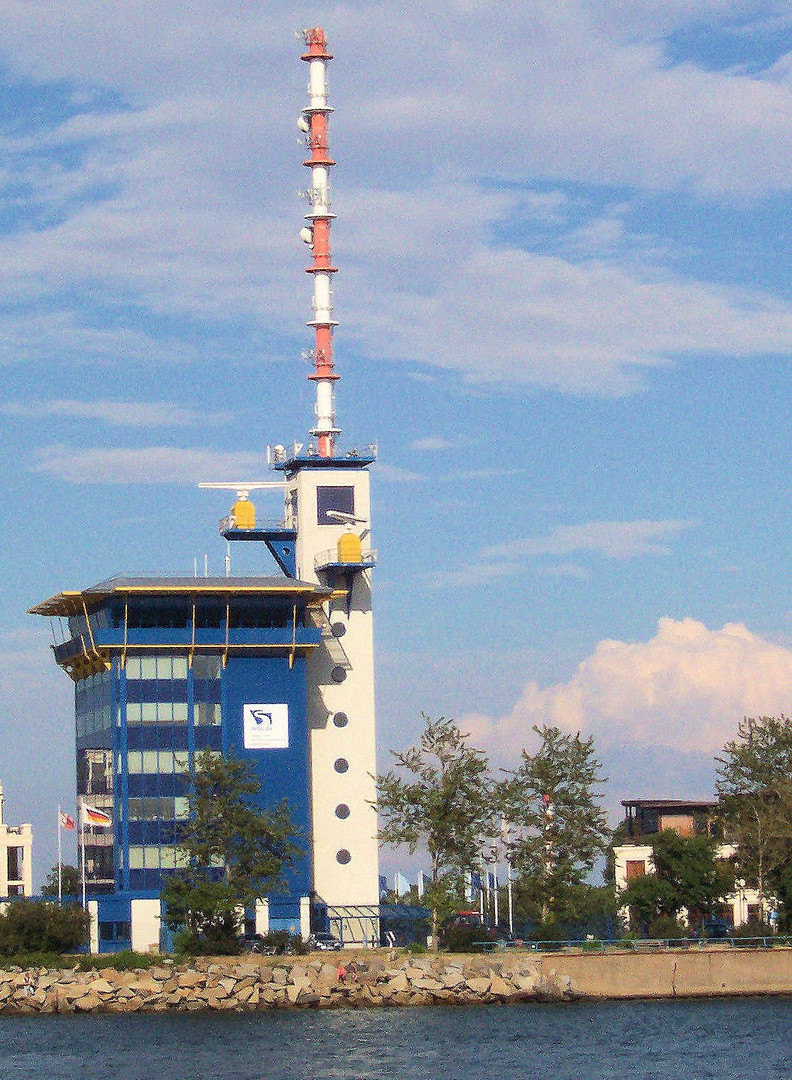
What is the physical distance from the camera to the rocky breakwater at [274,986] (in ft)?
335

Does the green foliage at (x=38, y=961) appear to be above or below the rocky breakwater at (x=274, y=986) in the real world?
above

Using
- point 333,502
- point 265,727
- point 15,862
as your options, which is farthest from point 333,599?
point 15,862

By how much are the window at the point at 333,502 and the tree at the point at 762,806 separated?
31003mm

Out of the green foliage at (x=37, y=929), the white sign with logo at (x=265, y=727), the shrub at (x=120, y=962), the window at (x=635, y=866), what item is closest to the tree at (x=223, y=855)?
the shrub at (x=120, y=962)

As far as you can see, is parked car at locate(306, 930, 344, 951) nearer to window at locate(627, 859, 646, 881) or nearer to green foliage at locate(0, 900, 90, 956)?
green foliage at locate(0, 900, 90, 956)

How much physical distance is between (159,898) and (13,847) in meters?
54.9

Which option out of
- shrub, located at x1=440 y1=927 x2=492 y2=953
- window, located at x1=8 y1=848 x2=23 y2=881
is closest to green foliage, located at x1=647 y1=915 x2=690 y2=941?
shrub, located at x1=440 y1=927 x2=492 y2=953

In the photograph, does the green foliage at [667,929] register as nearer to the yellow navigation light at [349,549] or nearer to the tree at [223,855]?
the tree at [223,855]

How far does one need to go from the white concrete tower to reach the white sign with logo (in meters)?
4.99

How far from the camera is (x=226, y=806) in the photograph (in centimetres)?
11519

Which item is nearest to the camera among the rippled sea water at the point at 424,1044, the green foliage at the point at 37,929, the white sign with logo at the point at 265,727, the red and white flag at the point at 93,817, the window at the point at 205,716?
the rippled sea water at the point at 424,1044

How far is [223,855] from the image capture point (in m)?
115

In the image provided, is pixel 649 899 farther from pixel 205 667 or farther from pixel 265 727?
pixel 205 667

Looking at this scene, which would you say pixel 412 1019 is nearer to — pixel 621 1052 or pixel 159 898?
pixel 621 1052
